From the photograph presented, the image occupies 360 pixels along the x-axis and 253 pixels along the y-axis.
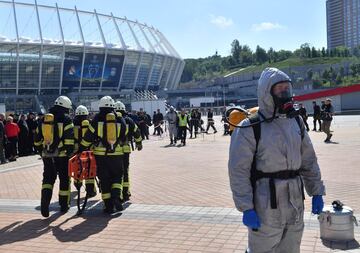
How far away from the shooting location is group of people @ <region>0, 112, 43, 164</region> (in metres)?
16.8

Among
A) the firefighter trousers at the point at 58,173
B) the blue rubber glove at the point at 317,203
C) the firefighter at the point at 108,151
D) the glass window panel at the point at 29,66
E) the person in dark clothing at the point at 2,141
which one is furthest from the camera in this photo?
the glass window panel at the point at 29,66

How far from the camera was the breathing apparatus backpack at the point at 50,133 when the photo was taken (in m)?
7.56

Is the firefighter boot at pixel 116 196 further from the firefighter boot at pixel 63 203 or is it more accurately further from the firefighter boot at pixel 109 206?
the firefighter boot at pixel 63 203

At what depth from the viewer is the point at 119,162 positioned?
7.59 m

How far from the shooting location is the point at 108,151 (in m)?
7.51

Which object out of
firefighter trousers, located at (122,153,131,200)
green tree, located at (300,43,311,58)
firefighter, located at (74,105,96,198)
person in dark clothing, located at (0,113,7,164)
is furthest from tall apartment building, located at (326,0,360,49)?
firefighter trousers, located at (122,153,131,200)

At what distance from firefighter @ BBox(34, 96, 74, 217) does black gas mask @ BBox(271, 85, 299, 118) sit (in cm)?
512

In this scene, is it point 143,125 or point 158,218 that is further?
point 143,125

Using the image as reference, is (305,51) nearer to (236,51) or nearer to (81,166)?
(236,51)

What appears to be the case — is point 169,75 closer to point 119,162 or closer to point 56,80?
point 56,80

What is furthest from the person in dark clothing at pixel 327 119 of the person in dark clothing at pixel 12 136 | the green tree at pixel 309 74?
the green tree at pixel 309 74

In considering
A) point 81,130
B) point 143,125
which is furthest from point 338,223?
point 143,125

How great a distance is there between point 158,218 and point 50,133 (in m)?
2.34

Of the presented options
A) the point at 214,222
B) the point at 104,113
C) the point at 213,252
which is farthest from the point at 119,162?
the point at 213,252
